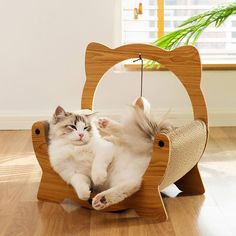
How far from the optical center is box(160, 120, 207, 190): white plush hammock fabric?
1.82 meters

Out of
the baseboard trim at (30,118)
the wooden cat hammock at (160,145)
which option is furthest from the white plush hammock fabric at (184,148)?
the baseboard trim at (30,118)

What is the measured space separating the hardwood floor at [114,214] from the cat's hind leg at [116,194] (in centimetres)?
9

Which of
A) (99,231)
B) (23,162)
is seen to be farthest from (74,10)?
(99,231)

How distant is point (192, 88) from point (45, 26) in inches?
56.2

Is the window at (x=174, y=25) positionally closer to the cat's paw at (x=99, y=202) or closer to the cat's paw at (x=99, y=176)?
the cat's paw at (x=99, y=176)

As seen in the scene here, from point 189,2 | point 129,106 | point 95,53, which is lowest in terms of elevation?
point 129,106

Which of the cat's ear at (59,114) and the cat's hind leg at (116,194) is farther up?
the cat's ear at (59,114)

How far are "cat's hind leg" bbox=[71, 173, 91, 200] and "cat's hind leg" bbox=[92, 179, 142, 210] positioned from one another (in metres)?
0.07

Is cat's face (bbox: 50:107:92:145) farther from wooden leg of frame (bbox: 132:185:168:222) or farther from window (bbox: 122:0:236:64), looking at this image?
window (bbox: 122:0:236:64)

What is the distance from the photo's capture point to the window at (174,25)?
10.8ft

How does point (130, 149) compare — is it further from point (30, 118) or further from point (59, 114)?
point (30, 118)

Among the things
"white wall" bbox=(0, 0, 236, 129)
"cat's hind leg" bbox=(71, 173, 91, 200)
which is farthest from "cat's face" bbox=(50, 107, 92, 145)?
"white wall" bbox=(0, 0, 236, 129)

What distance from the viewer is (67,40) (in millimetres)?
3217

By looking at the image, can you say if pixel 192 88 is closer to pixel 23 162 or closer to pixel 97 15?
pixel 23 162
